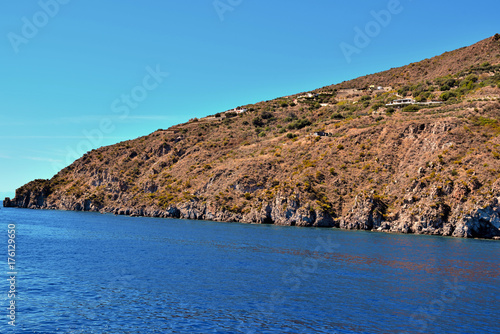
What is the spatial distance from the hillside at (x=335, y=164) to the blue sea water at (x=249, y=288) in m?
25.3

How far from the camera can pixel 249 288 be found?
32188 mm

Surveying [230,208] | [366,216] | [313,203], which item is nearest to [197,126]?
[230,208]

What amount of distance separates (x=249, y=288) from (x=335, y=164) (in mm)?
76730

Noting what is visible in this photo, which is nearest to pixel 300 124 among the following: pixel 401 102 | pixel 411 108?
pixel 401 102

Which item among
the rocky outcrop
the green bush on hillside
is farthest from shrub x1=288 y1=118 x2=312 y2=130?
the rocky outcrop

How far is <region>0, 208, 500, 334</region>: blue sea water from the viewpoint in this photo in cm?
2367

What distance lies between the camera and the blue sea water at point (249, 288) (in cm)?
Answer: 2367

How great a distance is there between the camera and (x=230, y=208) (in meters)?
105

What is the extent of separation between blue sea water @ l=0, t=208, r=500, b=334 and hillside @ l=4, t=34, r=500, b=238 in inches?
998

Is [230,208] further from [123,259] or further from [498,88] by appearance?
[498,88]

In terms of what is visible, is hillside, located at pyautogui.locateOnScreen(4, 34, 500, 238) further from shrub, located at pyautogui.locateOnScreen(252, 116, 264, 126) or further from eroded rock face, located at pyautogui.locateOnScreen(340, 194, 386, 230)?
shrub, located at pyautogui.locateOnScreen(252, 116, 264, 126)

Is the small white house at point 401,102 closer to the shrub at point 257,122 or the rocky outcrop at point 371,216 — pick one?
the shrub at point 257,122

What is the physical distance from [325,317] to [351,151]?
8639 cm

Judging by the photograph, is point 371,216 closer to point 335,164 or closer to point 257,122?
point 335,164
